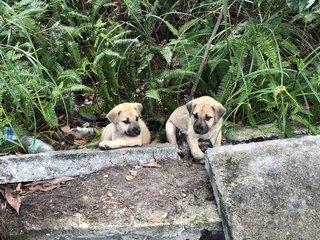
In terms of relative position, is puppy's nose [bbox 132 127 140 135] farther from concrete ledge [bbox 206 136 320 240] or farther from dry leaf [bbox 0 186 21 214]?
dry leaf [bbox 0 186 21 214]

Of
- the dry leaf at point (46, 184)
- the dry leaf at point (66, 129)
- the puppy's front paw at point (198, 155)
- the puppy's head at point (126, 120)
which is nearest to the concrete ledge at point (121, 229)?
the dry leaf at point (46, 184)

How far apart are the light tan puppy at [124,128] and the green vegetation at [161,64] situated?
16.4 inches

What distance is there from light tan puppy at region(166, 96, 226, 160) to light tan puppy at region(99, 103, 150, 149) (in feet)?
1.66

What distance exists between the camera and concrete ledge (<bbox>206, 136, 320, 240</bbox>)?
14.0 ft

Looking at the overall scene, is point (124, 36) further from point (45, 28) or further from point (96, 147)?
point (96, 147)

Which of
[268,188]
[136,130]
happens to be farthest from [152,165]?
[268,188]

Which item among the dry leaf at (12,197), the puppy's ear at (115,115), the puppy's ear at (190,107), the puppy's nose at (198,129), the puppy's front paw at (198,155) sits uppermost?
the puppy's ear at (115,115)

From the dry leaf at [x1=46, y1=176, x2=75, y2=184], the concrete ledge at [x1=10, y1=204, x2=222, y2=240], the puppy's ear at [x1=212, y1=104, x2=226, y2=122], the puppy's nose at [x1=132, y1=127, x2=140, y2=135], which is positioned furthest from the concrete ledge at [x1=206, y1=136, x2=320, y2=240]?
the dry leaf at [x1=46, y1=176, x2=75, y2=184]

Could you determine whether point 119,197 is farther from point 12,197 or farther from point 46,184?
point 12,197

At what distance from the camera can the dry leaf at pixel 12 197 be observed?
4.59m

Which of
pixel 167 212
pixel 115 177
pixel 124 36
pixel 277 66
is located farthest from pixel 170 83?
pixel 167 212

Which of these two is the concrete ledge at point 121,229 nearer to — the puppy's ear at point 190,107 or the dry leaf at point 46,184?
the dry leaf at point 46,184

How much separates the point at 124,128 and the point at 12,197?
4.62 ft

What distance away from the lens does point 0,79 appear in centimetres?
533
